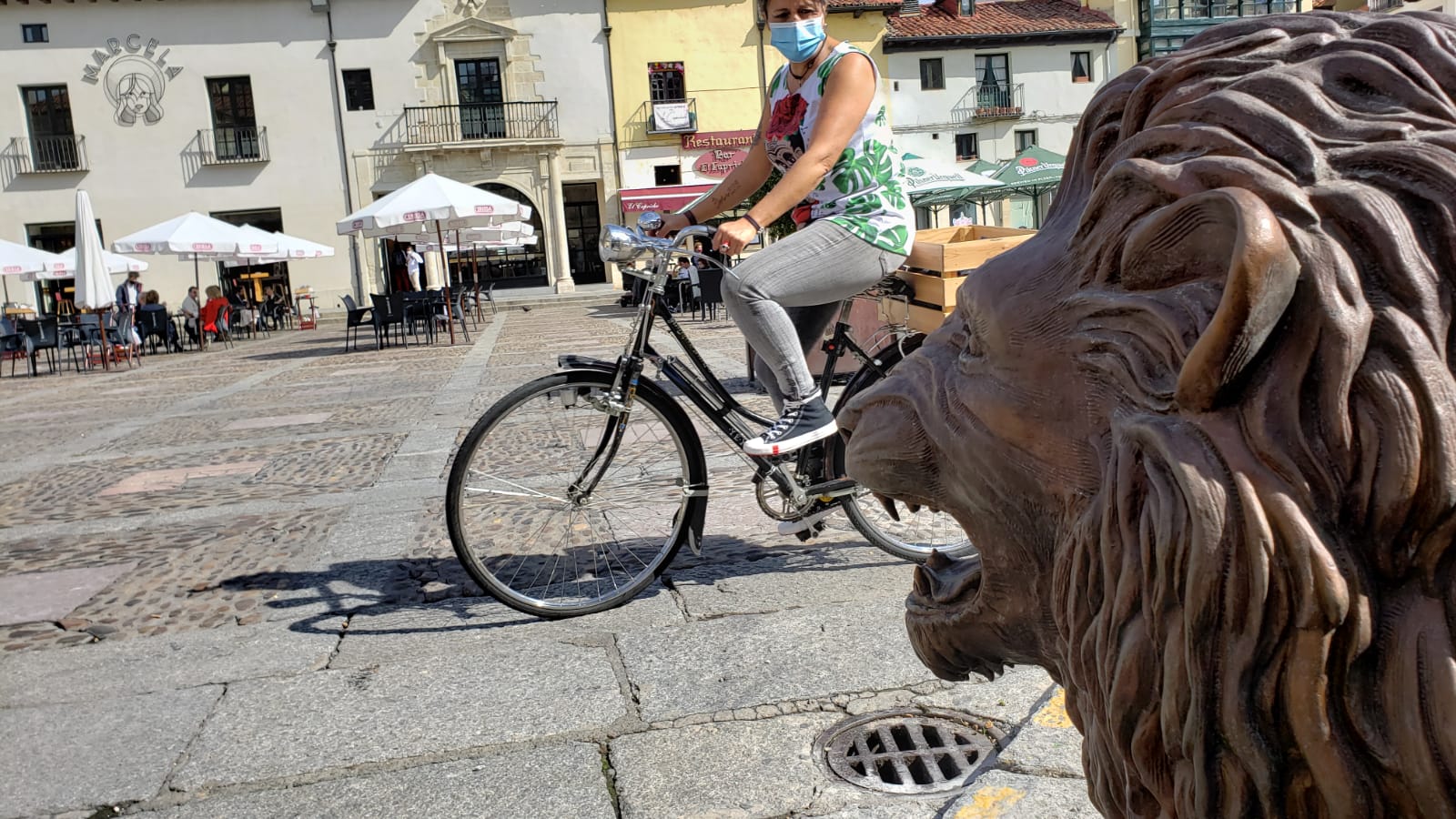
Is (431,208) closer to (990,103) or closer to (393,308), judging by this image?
(393,308)

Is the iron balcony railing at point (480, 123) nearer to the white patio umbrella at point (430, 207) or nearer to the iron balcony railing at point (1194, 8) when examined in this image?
the white patio umbrella at point (430, 207)

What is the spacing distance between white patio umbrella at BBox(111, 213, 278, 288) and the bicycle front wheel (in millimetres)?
16890

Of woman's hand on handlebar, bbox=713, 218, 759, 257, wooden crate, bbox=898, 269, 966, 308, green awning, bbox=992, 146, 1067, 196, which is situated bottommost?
wooden crate, bbox=898, 269, 966, 308

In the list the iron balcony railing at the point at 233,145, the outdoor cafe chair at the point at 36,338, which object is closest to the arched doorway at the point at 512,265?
the iron balcony railing at the point at 233,145

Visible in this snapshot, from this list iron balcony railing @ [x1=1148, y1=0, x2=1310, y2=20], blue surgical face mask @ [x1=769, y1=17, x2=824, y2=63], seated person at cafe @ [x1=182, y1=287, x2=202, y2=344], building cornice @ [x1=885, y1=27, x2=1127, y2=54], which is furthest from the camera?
iron balcony railing @ [x1=1148, y1=0, x2=1310, y2=20]

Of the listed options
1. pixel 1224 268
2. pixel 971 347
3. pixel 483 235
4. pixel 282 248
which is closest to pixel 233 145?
pixel 282 248

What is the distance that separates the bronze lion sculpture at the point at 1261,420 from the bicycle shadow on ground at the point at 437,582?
2642 millimetres

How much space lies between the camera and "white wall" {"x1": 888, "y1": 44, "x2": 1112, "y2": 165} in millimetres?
33438

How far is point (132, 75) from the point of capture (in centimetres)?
2794

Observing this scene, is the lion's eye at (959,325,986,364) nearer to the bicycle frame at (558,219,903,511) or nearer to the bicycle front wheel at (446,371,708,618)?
the bicycle front wheel at (446,371,708,618)

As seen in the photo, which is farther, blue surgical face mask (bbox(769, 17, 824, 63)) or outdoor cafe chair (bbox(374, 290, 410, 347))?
outdoor cafe chair (bbox(374, 290, 410, 347))

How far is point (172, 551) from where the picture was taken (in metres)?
4.14

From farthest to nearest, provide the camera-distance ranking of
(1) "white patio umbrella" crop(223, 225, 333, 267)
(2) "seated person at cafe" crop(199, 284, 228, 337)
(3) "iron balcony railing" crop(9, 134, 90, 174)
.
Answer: (3) "iron balcony railing" crop(9, 134, 90, 174) < (1) "white patio umbrella" crop(223, 225, 333, 267) < (2) "seated person at cafe" crop(199, 284, 228, 337)

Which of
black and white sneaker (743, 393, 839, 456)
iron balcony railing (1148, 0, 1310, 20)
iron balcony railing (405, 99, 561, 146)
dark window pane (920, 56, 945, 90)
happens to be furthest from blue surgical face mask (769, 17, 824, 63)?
iron balcony railing (1148, 0, 1310, 20)
